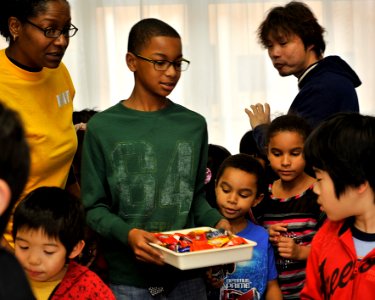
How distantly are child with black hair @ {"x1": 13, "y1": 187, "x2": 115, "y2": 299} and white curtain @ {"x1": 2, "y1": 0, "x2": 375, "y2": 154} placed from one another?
9.40 ft

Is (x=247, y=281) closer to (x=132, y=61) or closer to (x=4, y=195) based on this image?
(x=132, y=61)

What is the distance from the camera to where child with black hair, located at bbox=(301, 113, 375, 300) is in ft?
6.86

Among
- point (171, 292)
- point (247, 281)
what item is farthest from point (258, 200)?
point (171, 292)

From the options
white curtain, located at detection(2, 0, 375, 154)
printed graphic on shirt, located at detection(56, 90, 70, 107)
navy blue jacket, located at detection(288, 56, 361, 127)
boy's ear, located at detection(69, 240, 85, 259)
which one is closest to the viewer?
boy's ear, located at detection(69, 240, 85, 259)

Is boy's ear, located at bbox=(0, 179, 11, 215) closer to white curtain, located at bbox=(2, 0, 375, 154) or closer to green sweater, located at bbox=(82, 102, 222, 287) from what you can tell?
green sweater, located at bbox=(82, 102, 222, 287)

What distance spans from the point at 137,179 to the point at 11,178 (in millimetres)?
1223

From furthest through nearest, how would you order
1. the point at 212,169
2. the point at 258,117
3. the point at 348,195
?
the point at 212,169 < the point at 258,117 < the point at 348,195

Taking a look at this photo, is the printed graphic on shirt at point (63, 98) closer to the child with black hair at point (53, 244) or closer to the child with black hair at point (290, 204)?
the child with black hair at point (53, 244)

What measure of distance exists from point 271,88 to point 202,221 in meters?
3.04

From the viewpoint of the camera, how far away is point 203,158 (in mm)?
2434

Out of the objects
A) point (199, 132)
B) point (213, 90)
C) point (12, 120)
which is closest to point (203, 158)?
point (199, 132)

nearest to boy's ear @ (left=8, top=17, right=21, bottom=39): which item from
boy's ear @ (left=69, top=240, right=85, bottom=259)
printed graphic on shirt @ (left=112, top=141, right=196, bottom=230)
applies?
printed graphic on shirt @ (left=112, top=141, right=196, bottom=230)

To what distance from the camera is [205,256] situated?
2156 mm

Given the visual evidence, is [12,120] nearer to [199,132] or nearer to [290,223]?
[199,132]
